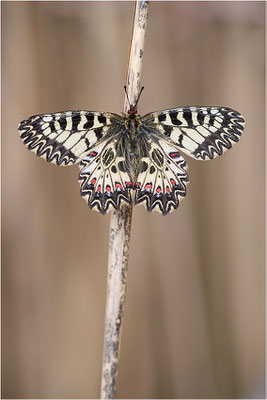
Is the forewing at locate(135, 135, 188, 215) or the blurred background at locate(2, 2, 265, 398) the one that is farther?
the blurred background at locate(2, 2, 265, 398)

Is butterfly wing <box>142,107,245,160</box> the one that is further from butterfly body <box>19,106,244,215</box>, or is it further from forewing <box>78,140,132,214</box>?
forewing <box>78,140,132,214</box>

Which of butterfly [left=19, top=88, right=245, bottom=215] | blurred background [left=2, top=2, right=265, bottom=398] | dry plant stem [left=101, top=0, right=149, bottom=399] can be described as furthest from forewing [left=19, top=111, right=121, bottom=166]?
blurred background [left=2, top=2, right=265, bottom=398]

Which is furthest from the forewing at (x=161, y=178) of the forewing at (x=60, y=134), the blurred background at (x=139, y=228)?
the blurred background at (x=139, y=228)

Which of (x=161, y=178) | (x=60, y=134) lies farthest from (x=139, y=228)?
(x=60, y=134)

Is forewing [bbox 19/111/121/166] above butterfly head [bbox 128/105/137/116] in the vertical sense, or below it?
below

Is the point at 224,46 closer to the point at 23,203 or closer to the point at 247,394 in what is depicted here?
the point at 23,203

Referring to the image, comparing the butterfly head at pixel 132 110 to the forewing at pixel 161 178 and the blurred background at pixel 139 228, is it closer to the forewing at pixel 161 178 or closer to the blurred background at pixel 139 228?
the forewing at pixel 161 178
